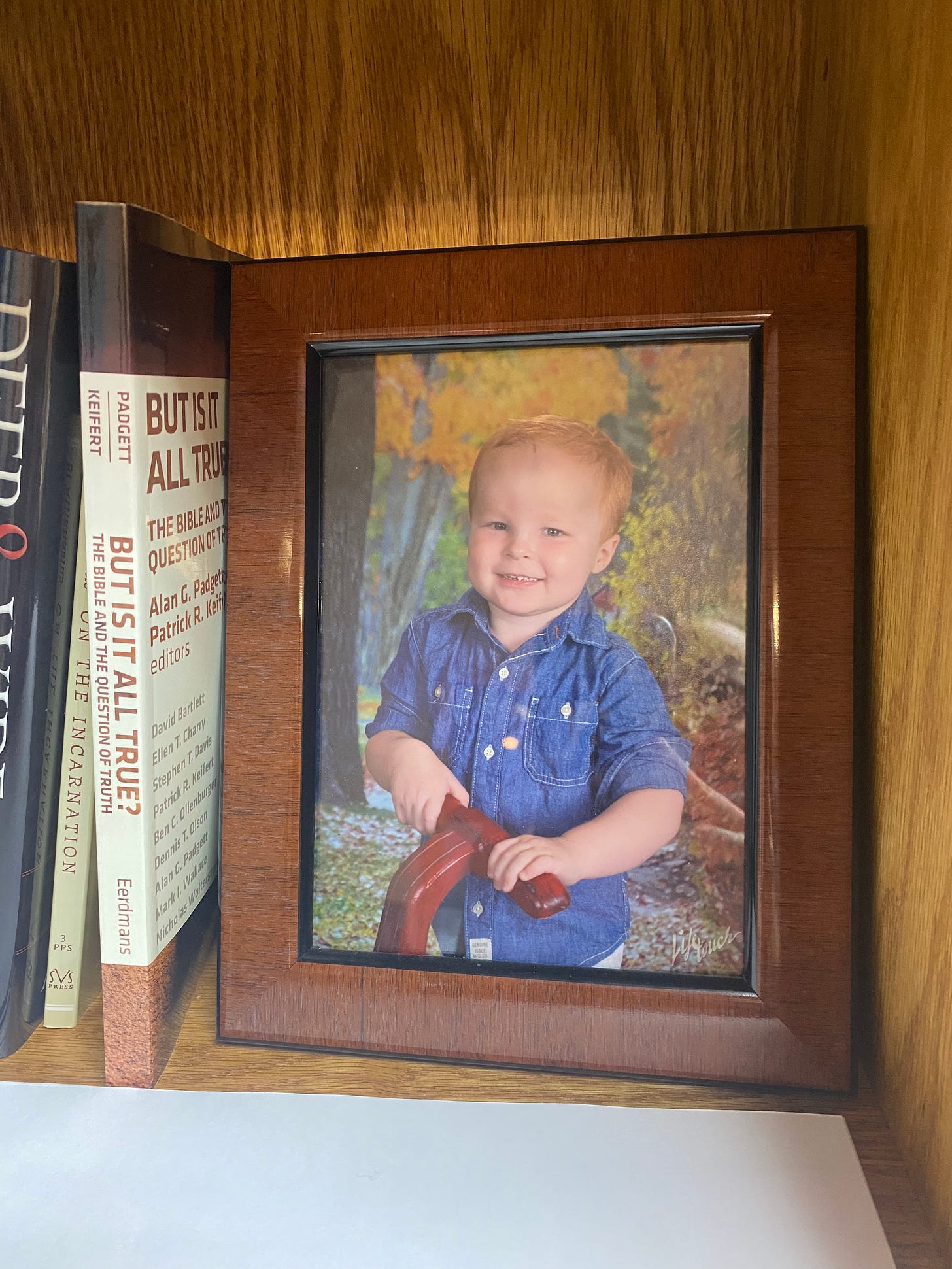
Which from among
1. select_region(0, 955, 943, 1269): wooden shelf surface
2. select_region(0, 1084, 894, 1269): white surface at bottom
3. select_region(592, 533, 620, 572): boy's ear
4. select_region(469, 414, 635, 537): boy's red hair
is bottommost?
select_region(0, 1084, 894, 1269): white surface at bottom

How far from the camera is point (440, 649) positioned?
598mm

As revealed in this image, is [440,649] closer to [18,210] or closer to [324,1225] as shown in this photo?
[324,1225]

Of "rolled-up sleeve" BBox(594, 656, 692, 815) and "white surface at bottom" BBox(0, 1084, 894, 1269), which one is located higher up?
"rolled-up sleeve" BBox(594, 656, 692, 815)

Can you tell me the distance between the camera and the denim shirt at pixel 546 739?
0.58m

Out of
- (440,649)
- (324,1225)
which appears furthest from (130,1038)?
(440,649)

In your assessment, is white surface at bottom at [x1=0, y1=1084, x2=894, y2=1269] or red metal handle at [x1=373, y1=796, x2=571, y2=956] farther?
red metal handle at [x1=373, y1=796, x2=571, y2=956]

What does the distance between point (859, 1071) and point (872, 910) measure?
103 mm

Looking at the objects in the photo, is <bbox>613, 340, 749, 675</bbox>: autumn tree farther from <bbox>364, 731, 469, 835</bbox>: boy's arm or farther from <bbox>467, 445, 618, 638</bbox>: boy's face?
<bbox>364, 731, 469, 835</bbox>: boy's arm

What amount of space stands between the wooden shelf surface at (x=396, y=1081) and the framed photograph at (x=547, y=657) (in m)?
0.01

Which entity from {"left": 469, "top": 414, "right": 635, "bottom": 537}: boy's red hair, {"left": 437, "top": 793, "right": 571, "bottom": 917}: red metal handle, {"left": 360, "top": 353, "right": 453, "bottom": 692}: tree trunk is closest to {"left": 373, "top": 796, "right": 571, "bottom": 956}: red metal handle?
{"left": 437, "top": 793, "right": 571, "bottom": 917}: red metal handle

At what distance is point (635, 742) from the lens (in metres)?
0.58

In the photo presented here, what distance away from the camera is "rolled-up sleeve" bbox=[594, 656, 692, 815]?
0.58 metres

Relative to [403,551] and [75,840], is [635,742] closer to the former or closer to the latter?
[403,551]
